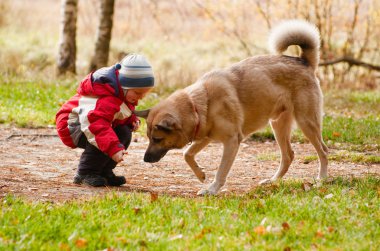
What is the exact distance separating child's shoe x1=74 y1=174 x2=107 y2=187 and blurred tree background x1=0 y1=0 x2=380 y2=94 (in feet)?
22.6

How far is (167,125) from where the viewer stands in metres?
5.60

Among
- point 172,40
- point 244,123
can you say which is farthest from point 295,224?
point 172,40

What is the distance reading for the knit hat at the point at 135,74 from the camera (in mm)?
5793

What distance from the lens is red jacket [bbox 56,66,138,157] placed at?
18.6 ft

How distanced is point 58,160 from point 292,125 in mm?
2782

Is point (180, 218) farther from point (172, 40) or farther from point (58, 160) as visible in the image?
point (172, 40)

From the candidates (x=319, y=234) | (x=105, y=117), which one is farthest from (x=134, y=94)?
(x=319, y=234)

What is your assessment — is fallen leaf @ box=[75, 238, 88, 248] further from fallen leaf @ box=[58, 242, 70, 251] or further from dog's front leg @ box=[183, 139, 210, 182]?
dog's front leg @ box=[183, 139, 210, 182]

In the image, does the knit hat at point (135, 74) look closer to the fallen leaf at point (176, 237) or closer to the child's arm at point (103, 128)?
the child's arm at point (103, 128)

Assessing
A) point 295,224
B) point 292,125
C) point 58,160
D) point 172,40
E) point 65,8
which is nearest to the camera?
point 295,224

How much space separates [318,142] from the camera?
666cm

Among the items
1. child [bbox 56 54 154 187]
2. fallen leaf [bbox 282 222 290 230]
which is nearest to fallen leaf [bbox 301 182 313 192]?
fallen leaf [bbox 282 222 290 230]

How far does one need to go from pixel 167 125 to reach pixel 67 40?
9533 millimetres

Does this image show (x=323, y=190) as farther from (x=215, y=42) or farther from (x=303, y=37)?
(x=215, y=42)
